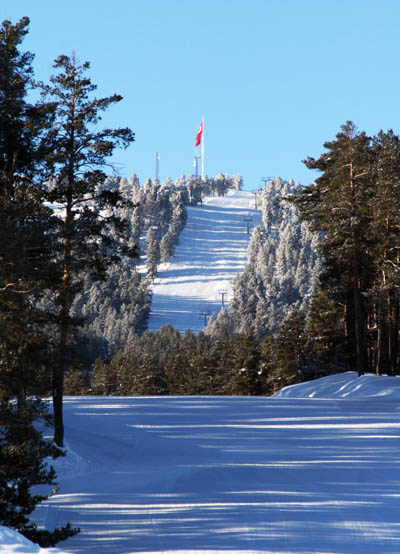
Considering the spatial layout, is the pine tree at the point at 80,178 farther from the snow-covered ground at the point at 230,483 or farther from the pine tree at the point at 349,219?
the pine tree at the point at 349,219

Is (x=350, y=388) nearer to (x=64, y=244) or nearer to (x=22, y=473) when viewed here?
(x=64, y=244)

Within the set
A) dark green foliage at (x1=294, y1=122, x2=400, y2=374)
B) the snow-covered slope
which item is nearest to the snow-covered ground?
the snow-covered slope

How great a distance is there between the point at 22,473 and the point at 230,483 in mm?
5439

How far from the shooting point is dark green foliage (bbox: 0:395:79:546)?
10156 millimetres

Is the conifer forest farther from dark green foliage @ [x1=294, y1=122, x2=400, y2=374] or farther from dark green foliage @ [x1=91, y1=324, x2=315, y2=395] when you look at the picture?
dark green foliage @ [x1=91, y1=324, x2=315, y2=395]

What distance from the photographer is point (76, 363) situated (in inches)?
739

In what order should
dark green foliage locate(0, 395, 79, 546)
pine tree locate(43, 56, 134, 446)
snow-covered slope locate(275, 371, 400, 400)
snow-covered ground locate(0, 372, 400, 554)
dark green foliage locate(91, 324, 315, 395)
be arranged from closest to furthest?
dark green foliage locate(0, 395, 79, 546), snow-covered ground locate(0, 372, 400, 554), pine tree locate(43, 56, 134, 446), snow-covered slope locate(275, 371, 400, 400), dark green foliage locate(91, 324, 315, 395)

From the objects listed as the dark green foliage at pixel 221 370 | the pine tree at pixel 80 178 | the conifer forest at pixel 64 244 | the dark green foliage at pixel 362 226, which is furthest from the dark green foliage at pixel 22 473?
the dark green foliage at pixel 221 370

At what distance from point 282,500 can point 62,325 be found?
28.2 ft

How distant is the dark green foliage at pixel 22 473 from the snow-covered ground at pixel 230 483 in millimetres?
852

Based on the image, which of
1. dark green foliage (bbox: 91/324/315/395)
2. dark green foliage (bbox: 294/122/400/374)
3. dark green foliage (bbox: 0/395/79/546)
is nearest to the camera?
dark green foliage (bbox: 0/395/79/546)

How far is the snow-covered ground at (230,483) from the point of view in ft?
35.7

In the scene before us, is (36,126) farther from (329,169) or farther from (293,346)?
(293,346)

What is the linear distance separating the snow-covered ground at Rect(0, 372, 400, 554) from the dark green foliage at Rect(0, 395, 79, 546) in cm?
85
